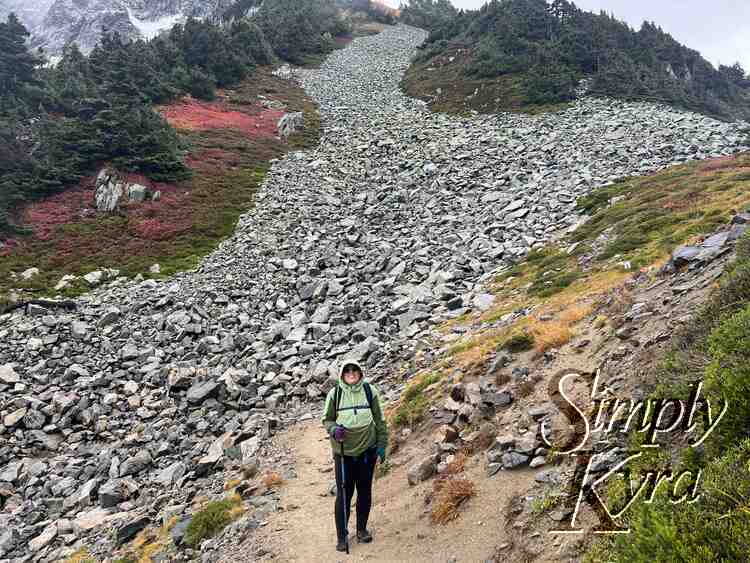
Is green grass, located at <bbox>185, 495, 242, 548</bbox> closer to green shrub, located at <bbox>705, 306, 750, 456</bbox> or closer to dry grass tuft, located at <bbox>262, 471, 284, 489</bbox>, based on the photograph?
dry grass tuft, located at <bbox>262, 471, 284, 489</bbox>

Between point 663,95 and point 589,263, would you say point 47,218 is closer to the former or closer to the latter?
point 589,263

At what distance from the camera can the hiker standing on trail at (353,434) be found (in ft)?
20.0

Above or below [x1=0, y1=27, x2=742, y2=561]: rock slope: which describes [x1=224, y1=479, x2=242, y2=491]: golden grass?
below

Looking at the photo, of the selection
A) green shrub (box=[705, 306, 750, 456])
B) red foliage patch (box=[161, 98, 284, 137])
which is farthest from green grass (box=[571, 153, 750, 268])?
red foliage patch (box=[161, 98, 284, 137])

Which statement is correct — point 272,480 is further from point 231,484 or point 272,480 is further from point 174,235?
point 174,235

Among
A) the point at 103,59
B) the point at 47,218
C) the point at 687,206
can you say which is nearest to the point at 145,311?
the point at 47,218

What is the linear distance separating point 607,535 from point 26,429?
49.6 feet

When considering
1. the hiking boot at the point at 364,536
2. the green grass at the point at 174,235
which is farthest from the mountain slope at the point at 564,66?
the hiking boot at the point at 364,536

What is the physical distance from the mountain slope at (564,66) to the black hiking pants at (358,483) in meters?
38.5

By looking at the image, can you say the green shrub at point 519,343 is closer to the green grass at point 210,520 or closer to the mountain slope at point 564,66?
the green grass at point 210,520

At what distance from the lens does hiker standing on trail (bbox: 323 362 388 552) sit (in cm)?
610

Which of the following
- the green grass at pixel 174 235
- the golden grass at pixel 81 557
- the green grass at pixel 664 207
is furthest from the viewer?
the green grass at pixel 174 235

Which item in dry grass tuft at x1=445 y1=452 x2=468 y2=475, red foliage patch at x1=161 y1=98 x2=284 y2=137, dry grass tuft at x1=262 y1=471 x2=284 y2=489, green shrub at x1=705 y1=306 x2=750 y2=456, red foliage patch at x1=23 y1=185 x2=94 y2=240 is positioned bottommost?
dry grass tuft at x1=262 y1=471 x2=284 y2=489

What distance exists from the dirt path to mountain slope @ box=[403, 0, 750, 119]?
37570mm
